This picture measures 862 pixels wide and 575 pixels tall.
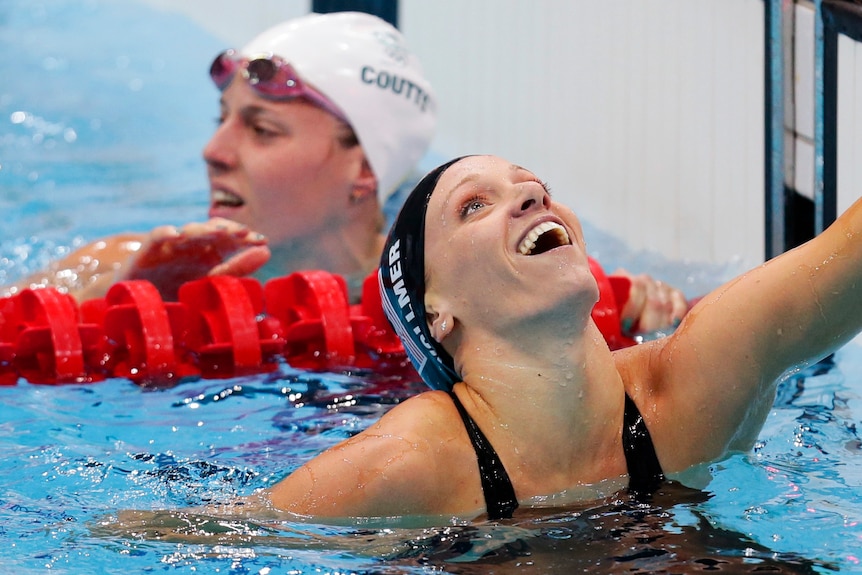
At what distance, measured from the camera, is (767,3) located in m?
3.87

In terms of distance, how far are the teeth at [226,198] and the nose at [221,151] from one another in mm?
84

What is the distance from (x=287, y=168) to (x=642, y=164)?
159 centimetres

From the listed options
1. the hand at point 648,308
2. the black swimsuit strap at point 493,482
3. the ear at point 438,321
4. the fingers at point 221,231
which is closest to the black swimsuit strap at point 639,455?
the black swimsuit strap at point 493,482

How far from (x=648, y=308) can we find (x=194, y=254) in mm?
1375

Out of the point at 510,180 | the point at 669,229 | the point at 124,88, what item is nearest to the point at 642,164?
the point at 669,229

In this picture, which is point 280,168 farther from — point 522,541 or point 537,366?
point 522,541

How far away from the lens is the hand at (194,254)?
361 cm

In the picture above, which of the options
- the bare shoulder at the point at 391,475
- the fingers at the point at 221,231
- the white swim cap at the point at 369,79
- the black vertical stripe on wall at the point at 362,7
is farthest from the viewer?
the black vertical stripe on wall at the point at 362,7

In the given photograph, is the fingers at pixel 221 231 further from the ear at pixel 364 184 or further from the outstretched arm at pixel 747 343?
the outstretched arm at pixel 747 343

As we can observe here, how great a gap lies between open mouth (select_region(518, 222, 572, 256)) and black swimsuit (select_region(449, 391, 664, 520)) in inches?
11.9

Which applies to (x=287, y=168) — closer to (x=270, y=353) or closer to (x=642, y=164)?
(x=270, y=353)

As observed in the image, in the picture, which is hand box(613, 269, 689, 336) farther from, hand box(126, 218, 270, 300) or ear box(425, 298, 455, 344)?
ear box(425, 298, 455, 344)

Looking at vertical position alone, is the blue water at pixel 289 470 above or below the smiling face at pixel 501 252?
below

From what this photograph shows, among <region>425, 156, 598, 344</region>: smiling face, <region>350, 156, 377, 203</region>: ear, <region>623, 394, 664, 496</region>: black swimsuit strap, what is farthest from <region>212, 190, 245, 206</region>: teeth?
<region>623, 394, 664, 496</region>: black swimsuit strap
